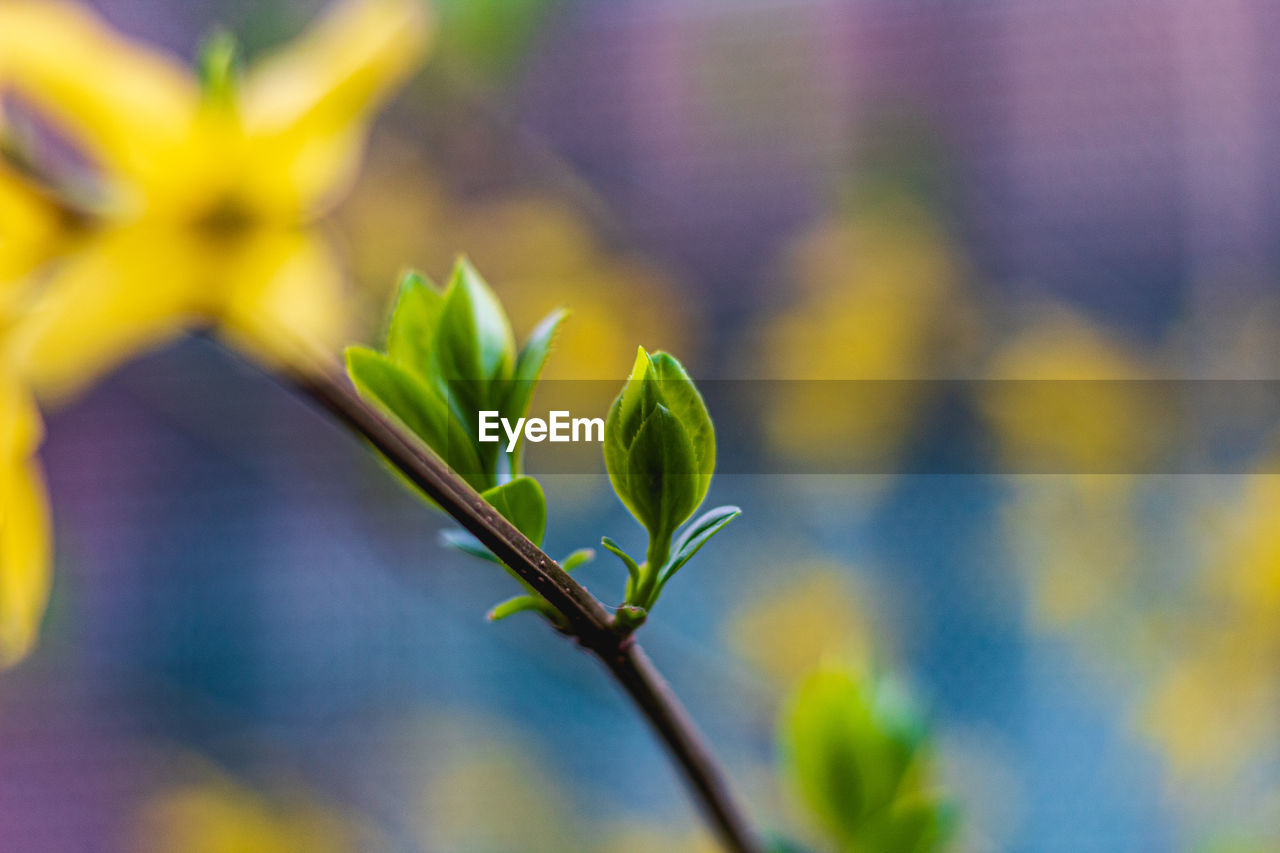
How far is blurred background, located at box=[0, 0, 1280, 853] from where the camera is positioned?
0.89 meters

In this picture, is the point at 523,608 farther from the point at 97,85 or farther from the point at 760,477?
the point at 760,477

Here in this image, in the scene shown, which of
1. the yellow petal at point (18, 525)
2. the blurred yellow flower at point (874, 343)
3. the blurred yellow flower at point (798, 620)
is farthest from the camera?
the blurred yellow flower at point (874, 343)

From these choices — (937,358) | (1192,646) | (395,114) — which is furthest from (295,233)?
(395,114)

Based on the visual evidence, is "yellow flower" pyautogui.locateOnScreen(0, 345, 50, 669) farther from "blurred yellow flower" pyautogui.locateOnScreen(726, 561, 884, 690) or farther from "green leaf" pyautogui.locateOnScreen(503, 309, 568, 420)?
"blurred yellow flower" pyautogui.locateOnScreen(726, 561, 884, 690)

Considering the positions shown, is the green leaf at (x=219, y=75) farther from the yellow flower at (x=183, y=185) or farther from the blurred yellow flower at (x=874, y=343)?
the blurred yellow flower at (x=874, y=343)

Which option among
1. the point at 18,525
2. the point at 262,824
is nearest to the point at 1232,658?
the point at 18,525

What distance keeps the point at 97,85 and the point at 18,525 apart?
0.46 ft

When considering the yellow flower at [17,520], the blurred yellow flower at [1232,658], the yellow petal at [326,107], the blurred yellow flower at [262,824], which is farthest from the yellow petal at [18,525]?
the blurred yellow flower at [262,824]

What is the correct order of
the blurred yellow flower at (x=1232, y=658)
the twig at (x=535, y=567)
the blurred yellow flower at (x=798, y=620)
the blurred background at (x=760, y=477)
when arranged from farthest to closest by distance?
the blurred yellow flower at (x=798, y=620)
the blurred background at (x=760, y=477)
the blurred yellow flower at (x=1232, y=658)
the twig at (x=535, y=567)

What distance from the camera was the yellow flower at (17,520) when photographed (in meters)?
0.25

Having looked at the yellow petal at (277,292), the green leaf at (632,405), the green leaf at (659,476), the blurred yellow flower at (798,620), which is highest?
the yellow petal at (277,292)

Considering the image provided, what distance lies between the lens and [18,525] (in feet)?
0.86

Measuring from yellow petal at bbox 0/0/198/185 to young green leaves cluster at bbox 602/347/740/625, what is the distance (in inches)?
8.3

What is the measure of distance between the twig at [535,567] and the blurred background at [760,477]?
66 millimetres
